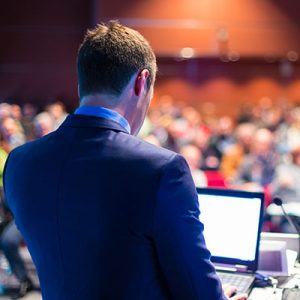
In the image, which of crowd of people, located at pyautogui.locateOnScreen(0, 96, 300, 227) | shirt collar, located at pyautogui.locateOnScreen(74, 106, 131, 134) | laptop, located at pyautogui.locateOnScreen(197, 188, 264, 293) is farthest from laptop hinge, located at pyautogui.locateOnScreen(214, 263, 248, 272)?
crowd of people, located at pyautogui.locateOnScreen(0, 96, 300, 227)

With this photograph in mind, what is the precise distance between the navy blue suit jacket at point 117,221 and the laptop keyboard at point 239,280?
0.60 m

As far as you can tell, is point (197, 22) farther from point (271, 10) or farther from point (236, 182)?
point (236, 182)

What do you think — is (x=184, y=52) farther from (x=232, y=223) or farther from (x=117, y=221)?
(x=117, y=221)

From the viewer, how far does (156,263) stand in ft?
3.32

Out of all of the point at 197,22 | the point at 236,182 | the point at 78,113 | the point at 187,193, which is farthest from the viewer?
the point at 197,22

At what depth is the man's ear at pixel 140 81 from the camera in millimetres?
1096

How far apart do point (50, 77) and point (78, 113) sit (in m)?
11.2

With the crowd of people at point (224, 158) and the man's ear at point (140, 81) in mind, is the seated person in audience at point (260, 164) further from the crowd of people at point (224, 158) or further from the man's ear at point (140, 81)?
the man's ear at point (140, 81)

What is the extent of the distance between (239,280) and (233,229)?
18 centimetres

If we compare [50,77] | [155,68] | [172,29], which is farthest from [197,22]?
[155,68]

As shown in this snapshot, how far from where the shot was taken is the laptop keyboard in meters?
1.62

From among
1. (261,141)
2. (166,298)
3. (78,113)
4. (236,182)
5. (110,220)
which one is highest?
(78,113)

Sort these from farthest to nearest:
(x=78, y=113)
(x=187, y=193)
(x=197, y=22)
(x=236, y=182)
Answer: (x=197, y=22), (x=236, y=182), (x=78, y=113), (x=187, y=193)

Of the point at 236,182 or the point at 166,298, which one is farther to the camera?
the point at 236,182
